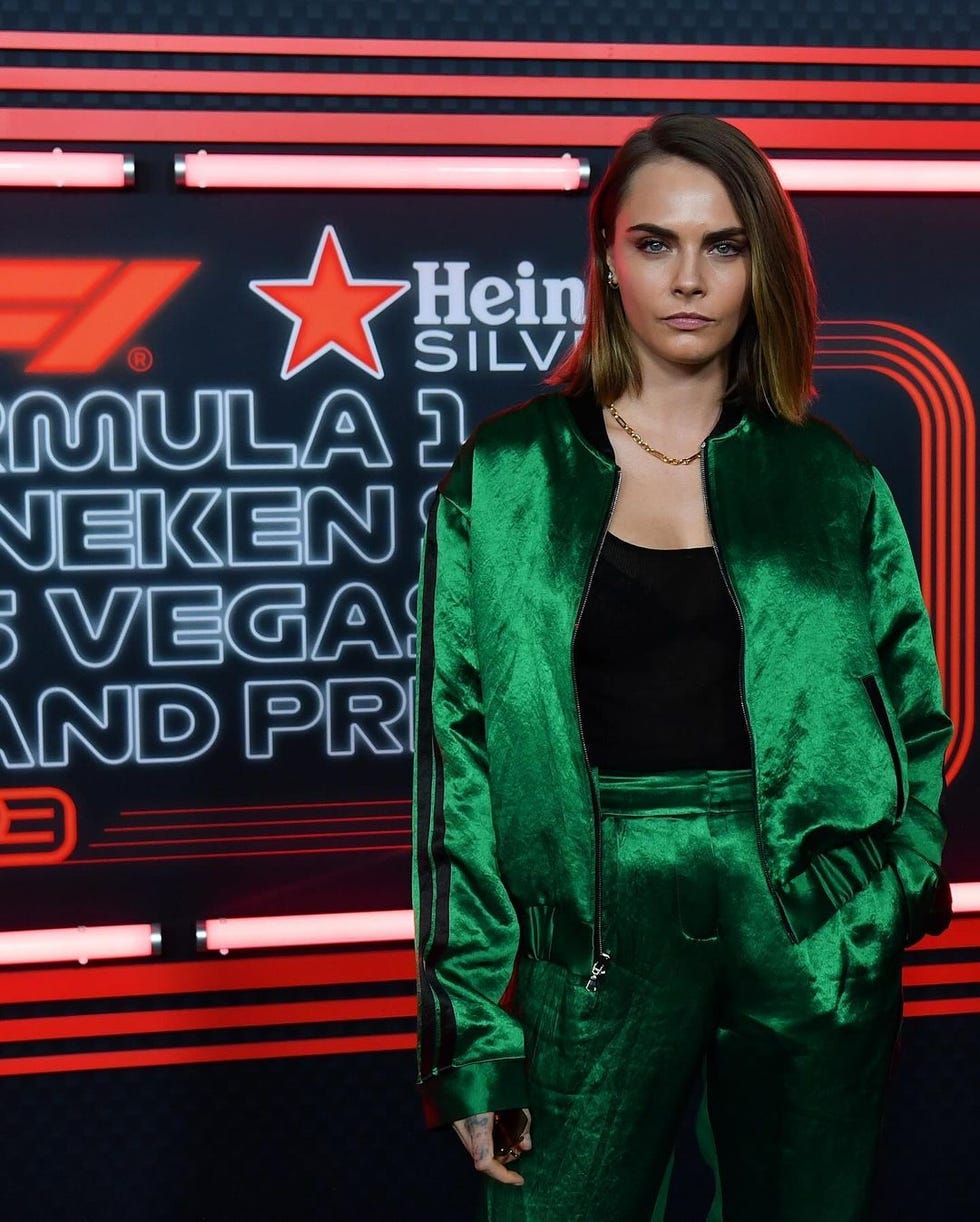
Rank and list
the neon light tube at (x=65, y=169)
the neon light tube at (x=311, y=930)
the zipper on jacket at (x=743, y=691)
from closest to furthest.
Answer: the zipper on jacket at (x=743, y=691) → the neon light tube at (x=65, y=169) → the neon light tube at (x=311, y=930)

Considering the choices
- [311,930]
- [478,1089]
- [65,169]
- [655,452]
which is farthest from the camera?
[311,930]

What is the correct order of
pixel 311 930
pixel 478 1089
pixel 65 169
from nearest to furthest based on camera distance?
pixel 478 1089 → pixel 65 169 → pixel 311 930

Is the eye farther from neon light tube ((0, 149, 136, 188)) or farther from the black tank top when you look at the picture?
neon light tube ((0, 149, 136, 188))

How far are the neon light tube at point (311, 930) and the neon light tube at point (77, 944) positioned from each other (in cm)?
11

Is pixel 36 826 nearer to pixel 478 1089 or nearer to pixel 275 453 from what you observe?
pixel 275 453

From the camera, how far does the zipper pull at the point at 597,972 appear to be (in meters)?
1.30

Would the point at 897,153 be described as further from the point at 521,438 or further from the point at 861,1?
the point at 521,438

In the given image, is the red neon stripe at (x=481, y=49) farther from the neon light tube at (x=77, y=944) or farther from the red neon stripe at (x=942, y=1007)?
the red neon stripe at (x=942, y=1007)

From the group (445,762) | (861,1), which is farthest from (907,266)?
(445,762)

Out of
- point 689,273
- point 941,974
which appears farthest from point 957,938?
point 689,273

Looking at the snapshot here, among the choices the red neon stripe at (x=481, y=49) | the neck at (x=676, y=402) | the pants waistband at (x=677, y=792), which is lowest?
the pants waistband at (x=677, y=792)

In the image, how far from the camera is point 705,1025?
4.37 feet

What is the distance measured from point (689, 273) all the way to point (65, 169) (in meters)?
1.34

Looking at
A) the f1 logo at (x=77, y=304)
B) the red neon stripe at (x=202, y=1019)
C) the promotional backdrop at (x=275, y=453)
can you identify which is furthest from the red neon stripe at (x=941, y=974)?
the f1 logo at (x=77, y=304)
